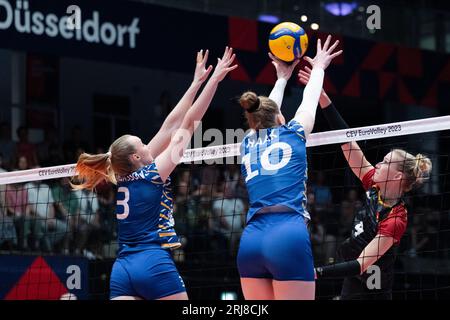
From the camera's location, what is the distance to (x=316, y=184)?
17.4 meters

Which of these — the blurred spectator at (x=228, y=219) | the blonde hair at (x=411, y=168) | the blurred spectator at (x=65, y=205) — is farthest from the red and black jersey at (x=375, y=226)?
the blurred spectator at (x=228, y=219)

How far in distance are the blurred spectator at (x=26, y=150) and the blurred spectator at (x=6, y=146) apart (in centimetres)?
15

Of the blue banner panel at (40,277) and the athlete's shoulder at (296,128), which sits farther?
the blue banner panel at (40,277)

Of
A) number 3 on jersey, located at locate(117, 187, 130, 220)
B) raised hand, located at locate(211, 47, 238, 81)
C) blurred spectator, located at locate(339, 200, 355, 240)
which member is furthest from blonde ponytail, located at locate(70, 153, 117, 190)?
blurred spectator, located at locate(339, 200, 355, 240)

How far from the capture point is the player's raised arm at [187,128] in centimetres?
605

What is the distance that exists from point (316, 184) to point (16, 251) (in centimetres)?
700

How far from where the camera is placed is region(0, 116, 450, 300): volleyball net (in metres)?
9.38

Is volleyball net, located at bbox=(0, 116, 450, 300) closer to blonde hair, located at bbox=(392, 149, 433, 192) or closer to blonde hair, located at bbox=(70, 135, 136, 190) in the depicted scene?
blonde hair, located at bbox=(392, 149, 433, 192)

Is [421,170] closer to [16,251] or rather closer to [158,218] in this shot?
[158,218]

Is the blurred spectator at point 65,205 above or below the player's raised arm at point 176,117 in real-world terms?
below

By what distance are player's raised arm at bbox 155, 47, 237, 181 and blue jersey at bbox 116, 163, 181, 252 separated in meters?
0.08

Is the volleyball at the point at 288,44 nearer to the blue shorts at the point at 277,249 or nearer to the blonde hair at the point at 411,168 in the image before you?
the blonde hair at the point at 411,168

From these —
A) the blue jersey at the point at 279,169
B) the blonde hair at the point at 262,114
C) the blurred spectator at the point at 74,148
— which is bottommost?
the blue jersey at the point at 279,169
